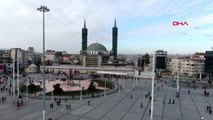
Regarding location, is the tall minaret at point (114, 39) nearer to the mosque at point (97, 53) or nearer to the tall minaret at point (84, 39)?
the mosque at point (97, 53)

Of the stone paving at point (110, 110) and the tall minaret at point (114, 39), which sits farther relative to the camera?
the tall minaret at point (114, 39)

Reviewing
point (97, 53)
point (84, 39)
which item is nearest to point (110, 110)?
point (97, 53)

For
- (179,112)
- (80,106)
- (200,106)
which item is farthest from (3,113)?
(200,106)

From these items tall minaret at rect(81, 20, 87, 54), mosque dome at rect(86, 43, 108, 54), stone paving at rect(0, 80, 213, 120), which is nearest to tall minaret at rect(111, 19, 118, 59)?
mosque dome at rect(86, 43, 108, 54)

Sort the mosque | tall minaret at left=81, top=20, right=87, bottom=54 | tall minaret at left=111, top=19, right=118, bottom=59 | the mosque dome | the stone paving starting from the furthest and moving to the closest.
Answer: tall minaret at left=111, top=19, right=118, bottom=59
tall minaret at left=81, top=20, right=87, bottom=54
the mosque dome
the mosque
the stone paving

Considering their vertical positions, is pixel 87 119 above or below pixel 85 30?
below

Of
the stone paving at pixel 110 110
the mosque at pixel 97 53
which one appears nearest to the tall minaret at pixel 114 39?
the mosque at pixel 97 53

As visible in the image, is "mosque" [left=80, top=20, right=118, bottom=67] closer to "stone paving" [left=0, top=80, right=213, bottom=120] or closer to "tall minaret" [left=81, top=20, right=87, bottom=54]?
"tall minaret" [left=81, top=20, right=87, bottom=54]

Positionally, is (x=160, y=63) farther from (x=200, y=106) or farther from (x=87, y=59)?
(x=200, y=106)
